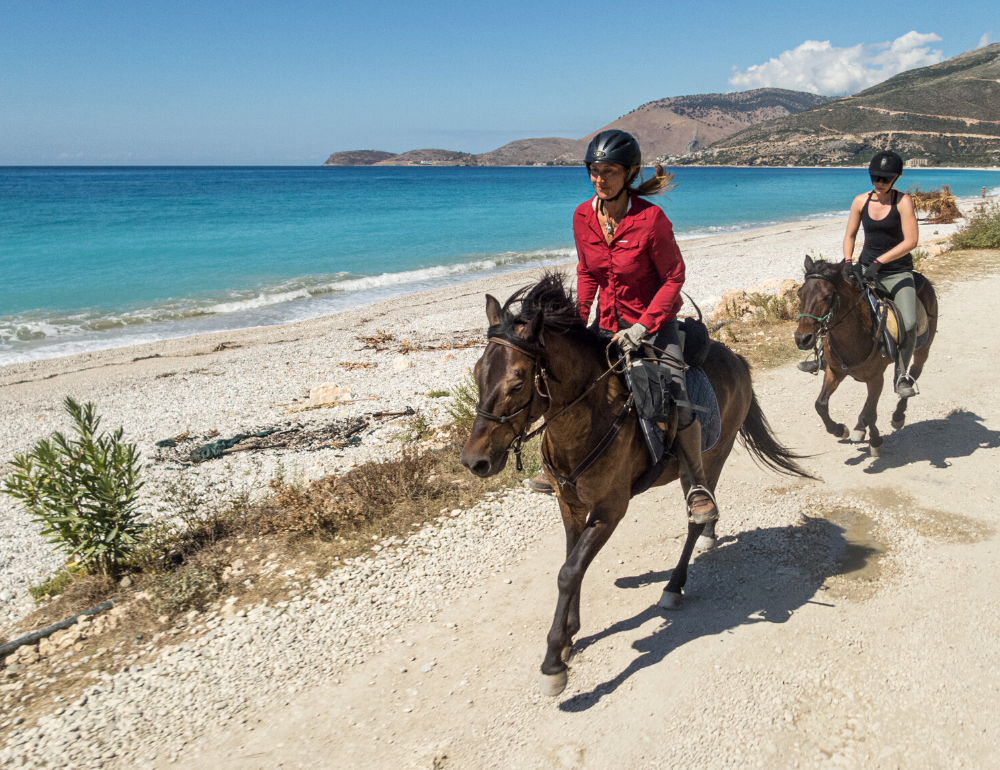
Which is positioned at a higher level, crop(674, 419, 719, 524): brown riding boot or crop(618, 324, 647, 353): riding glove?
crop(618, 324, 647, 353): riding glove

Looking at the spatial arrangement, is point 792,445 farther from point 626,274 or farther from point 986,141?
point 986,141

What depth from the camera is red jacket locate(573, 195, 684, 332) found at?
12.8 ft

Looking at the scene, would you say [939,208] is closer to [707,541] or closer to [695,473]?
[707,541]

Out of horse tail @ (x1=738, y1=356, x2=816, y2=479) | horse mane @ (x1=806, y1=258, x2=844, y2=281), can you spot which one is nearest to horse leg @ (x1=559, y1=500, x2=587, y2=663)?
horse tail @ (x1=738, y1=356, x2=816, y2=479)

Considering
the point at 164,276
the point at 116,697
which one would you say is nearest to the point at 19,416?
the point at 116,697

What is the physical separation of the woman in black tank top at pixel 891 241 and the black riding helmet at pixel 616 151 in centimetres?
430

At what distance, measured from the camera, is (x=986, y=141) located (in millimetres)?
110000

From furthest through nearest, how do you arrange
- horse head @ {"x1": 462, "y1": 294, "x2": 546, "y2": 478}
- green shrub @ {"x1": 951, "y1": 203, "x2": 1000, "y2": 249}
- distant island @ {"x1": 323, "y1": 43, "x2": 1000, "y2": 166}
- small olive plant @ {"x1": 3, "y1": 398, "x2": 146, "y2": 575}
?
distant island @ {"x1": 323, "y1": 43, "x2": 1000, "y2": 166}, green shrub @ {"x1": 951, "y1": 203, "x2": 1000, "y2": 249}, small olive plant @ {"x1": 3, "y1": 398, "x2": 146, "y2": 575}, horse head @ {"x1": 462, "y1": 294, "x2": 546, "y2": 478}

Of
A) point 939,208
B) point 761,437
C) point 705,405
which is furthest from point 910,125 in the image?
point 705,405

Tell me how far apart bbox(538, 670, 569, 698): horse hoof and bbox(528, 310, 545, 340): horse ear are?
222 cm

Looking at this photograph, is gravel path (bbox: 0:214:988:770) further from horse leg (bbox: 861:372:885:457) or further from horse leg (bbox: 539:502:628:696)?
horse leg (bbox: 861:372:885:457)

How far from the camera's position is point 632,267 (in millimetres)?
3986

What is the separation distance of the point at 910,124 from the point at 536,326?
492 feet

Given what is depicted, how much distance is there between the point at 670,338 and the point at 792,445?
415 centimetres
